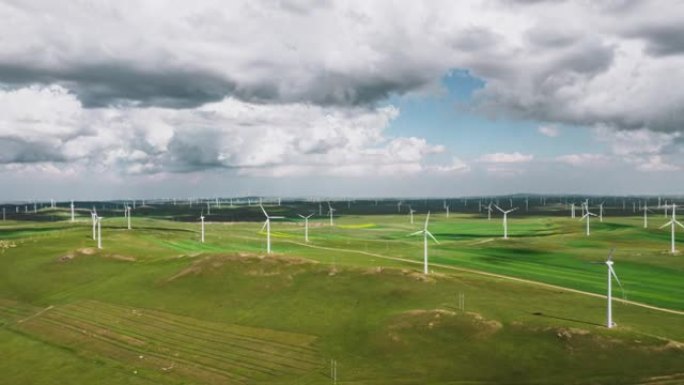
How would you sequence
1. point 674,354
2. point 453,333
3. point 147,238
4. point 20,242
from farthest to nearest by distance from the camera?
point 147,238, point 20,242, point 453,333, point 674,354

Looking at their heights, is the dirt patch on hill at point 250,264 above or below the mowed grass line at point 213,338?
above

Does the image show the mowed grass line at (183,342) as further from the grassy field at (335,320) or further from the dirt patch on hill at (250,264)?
the dirt patch on hill at (250,264)

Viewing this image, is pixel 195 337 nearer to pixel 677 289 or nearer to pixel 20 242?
pixel 677 289

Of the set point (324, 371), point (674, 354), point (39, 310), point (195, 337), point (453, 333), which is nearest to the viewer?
point (674, 354)

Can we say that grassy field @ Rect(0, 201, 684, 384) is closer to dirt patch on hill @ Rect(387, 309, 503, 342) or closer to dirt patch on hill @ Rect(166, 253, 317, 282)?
dirt patch on hill @ Rect(387, 309, 503, 342)

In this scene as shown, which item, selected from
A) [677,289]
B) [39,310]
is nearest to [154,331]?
[39,310]

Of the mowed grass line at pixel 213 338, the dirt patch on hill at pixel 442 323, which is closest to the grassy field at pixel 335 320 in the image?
the dirt patch on hill at pixel 442 323
